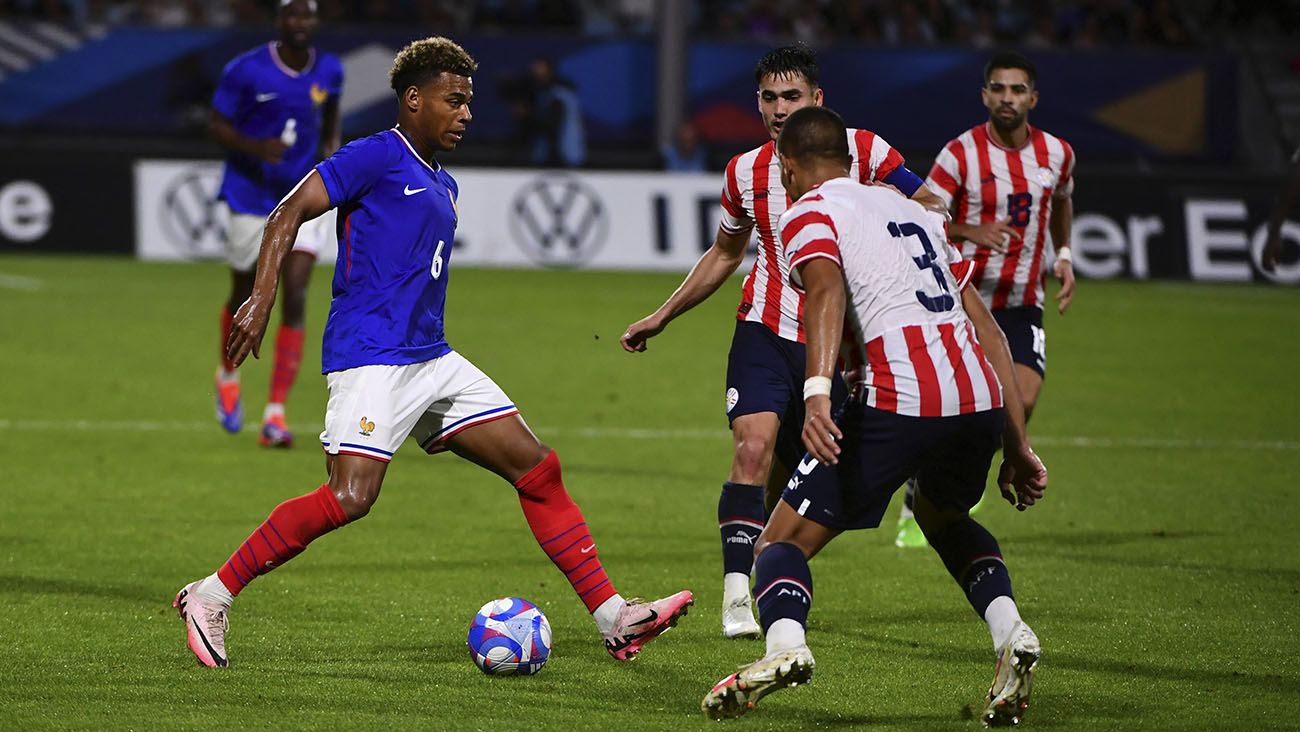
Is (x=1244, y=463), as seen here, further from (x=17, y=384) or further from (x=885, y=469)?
(x=17, y=384)

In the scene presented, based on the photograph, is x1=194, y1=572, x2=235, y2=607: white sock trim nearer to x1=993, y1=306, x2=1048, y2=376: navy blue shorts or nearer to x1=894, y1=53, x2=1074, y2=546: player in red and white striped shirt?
x1=894, y1=53, x2=1074, y2=546: player in red and white striped shirt

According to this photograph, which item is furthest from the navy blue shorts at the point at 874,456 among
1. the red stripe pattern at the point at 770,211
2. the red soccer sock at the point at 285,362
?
the red soccer sock at the point at 285,362

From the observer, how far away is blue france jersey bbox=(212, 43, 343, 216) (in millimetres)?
10875

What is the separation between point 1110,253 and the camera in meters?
20.9

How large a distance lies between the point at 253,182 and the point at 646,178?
1024 cm

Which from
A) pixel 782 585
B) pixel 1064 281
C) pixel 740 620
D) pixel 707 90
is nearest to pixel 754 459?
pixel 740 620

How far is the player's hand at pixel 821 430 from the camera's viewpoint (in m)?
4.94

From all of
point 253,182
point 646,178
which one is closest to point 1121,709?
point 253,182

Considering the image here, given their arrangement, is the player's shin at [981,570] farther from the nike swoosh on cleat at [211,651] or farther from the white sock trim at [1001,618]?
the nike swoosh on cleat at [211,651]

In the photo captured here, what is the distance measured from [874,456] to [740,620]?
4.49ft

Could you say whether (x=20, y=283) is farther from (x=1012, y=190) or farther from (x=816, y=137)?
(x=816, y=137)

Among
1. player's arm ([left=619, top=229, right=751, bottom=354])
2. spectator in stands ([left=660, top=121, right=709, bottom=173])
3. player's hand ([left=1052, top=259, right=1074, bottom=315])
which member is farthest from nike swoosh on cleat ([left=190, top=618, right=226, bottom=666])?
spectator in stands ([left=660, top=121, right=709, bottom=173])

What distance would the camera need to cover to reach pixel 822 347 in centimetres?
496

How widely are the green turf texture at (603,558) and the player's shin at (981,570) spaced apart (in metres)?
0.31
